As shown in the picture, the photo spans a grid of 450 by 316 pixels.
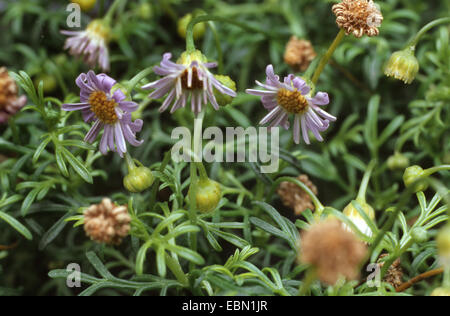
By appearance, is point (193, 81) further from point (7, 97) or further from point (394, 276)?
point (394, 276)

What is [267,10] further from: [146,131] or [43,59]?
[43,59]

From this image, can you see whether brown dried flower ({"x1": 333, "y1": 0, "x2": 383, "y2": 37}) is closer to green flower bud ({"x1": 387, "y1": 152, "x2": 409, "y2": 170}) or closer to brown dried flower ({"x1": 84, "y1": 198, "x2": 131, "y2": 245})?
green flower bud ({"x1": 387, "y1": 152, "x2": 409, "y2": 170})

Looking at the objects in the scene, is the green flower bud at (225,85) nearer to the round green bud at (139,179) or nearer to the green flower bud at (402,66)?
the round green bud at (139,179)

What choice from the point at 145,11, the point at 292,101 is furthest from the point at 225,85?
the point at 145,11

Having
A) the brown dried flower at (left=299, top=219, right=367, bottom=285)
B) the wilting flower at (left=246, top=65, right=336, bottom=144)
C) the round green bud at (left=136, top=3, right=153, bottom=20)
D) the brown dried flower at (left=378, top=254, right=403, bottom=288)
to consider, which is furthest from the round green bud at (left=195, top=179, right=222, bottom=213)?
the round green bud at (left=136, top=3, right=153, bottom=20)

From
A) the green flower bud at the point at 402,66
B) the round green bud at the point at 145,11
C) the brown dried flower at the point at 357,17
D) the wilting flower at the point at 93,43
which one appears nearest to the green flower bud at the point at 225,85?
the brown dried flower at the point at 357,17

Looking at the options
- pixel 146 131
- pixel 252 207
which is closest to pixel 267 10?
pixel 146 131
